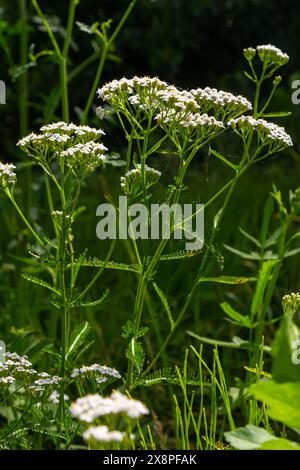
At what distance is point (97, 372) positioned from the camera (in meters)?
1.64

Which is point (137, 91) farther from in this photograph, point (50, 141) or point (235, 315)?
point (235, 315)

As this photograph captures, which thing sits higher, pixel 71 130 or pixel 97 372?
pixel 71 130

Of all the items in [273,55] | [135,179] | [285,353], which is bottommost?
[285,353]

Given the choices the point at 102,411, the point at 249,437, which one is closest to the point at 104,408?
the point at 102,411

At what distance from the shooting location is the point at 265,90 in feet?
20.3

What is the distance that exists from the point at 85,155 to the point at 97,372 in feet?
1.43

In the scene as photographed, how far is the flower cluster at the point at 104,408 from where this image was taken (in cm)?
107

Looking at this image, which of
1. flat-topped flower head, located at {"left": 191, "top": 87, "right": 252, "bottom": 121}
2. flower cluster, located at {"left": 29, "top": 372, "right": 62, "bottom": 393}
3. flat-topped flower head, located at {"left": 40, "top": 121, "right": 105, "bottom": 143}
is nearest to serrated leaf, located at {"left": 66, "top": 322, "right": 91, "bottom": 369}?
flower cluster, located at {"left": 29, "top": 372, "right": 62, "bottom": 393}

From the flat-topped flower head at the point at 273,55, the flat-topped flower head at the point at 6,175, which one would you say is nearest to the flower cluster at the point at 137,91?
the flat-topped flower head at the point at 6,175

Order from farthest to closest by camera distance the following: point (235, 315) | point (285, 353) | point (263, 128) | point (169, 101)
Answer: point (235, 315) < point (263, 128) < point (169, 101) < point (285, 353)

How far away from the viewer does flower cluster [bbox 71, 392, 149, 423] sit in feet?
3.52

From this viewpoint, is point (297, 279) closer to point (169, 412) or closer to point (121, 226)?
point (169, 412)

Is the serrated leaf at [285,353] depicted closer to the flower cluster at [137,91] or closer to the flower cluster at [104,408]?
the flower cluster at [104,408]
